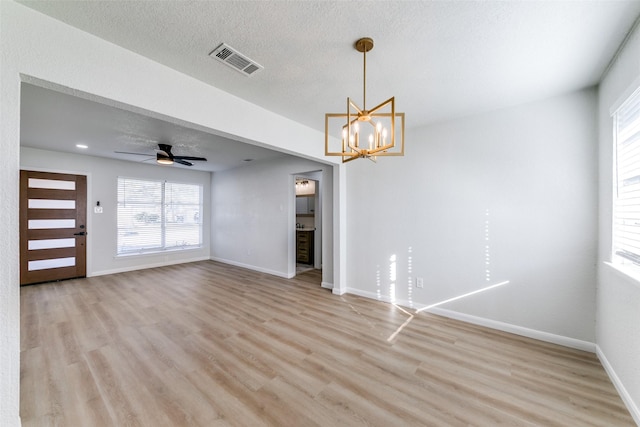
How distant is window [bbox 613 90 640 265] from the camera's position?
1.75 meters

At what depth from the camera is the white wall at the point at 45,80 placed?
4.57ft

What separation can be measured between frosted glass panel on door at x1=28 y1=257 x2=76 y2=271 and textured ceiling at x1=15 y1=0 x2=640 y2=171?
5.32 meters

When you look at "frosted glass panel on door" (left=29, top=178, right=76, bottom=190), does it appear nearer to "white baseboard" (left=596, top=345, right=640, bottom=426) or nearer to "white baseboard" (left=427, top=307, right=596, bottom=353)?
"white baseboard" (left=427, top=307, right=596, bottom=353)

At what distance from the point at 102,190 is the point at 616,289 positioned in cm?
809

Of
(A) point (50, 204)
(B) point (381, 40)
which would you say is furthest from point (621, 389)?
(A) point (50, 204)

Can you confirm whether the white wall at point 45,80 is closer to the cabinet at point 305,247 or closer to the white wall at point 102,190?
the cabinet at point 305,247

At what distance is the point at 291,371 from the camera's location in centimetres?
214

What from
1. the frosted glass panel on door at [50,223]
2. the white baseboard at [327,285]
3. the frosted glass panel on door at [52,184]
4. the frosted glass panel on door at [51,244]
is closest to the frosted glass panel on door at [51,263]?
the frosted glass panel on door at [51,244]

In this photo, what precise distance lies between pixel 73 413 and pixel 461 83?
4086 millimetres

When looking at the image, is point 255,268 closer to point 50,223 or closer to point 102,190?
point 102,190

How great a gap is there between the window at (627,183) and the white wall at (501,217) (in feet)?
1.48

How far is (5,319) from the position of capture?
4.57 ft

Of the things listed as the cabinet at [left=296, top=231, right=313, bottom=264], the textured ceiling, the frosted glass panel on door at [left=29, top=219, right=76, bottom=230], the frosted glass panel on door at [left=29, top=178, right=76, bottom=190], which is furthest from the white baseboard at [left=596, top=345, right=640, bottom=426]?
the frosted glass panel on door at [left=29, top=178, right=76, bottom=190]

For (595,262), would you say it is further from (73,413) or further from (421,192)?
(73,413)
